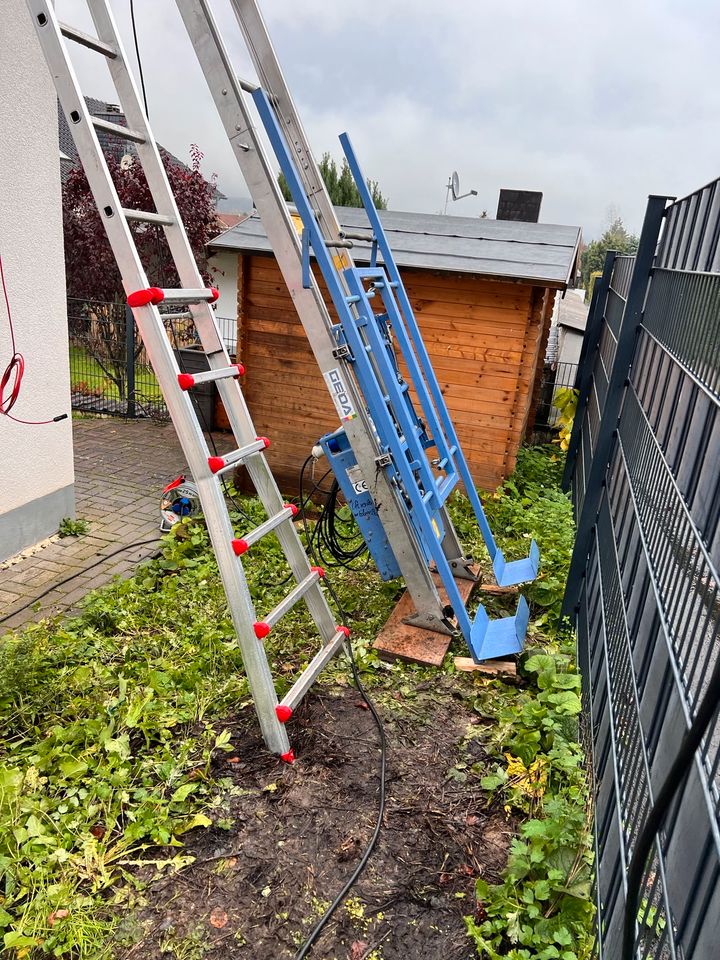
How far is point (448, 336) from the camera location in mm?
6277

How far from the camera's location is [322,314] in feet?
12.2

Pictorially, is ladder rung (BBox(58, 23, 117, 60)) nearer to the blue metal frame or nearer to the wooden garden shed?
the blue metal frame

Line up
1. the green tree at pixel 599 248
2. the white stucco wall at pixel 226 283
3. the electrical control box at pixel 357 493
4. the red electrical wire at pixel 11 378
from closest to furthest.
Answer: the electrical control box at pixel 357 493 < the red electrical wire at pixel 11 378 < the white stucco wall at pixel 226 283 < the green tree at pixel 599 248

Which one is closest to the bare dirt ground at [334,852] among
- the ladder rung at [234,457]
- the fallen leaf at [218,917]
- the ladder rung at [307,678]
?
the fallen leaf at [218,917]

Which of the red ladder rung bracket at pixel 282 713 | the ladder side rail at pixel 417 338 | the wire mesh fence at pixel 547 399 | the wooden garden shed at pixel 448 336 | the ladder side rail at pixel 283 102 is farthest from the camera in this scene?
the wire mesh fence at pixel 547 399

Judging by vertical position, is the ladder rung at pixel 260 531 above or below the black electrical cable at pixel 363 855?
above

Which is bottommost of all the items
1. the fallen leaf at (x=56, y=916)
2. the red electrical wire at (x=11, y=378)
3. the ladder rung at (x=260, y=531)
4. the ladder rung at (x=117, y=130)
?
the fallen leaf at (x=56, y=916)

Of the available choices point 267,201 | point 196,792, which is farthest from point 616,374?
point 196,792

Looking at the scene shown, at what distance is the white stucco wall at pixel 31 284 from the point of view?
4371 millimetres

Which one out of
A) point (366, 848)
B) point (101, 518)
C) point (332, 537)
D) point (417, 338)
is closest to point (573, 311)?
point (417, 338)

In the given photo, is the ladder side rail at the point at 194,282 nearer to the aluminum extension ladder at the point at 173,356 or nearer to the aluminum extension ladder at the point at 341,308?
the aluminum extension ladder at the point at 173,356

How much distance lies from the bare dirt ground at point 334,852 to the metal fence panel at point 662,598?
55 cm

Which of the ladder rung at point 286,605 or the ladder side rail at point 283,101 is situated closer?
the ladder rung at point 286,605

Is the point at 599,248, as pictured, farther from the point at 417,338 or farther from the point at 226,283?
the point at 417,338
